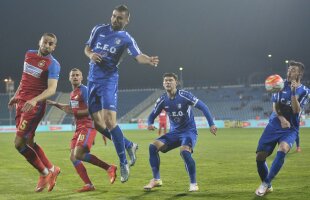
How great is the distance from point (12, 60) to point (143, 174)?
55036 millimetres

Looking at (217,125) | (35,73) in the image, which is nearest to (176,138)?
(35,73)

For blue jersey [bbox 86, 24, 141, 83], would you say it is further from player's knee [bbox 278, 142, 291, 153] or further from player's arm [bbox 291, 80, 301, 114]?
player's knee [bbox 278, 142, 291, 153]

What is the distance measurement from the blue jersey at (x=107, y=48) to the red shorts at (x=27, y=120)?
4.53ft

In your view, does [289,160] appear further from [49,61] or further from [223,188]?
[49,61]

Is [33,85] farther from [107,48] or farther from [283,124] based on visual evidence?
[283,124]

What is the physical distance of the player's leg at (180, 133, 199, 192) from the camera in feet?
27.6

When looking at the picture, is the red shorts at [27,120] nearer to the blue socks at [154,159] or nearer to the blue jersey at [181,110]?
the blue socks at [154,159]

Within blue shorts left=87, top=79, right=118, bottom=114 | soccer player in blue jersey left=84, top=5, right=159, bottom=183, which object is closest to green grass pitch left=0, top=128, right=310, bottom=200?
soccer player in blue jersey left=84, top=5, right=159, bottom=183

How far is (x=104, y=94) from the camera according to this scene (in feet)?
25.4

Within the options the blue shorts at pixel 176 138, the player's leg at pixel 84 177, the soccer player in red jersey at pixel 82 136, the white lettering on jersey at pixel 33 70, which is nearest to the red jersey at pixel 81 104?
the soccer player in red jersey at pixel 82 136

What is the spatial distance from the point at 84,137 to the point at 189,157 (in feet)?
6.89

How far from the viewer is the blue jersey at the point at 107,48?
7672mm

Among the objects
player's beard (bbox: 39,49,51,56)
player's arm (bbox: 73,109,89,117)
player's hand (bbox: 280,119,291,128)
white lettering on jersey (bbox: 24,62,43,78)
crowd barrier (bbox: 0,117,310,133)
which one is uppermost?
player's beard (bbox: 39,49,51,56)

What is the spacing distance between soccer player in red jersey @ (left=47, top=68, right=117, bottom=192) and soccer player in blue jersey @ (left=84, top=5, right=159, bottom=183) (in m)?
1.18
